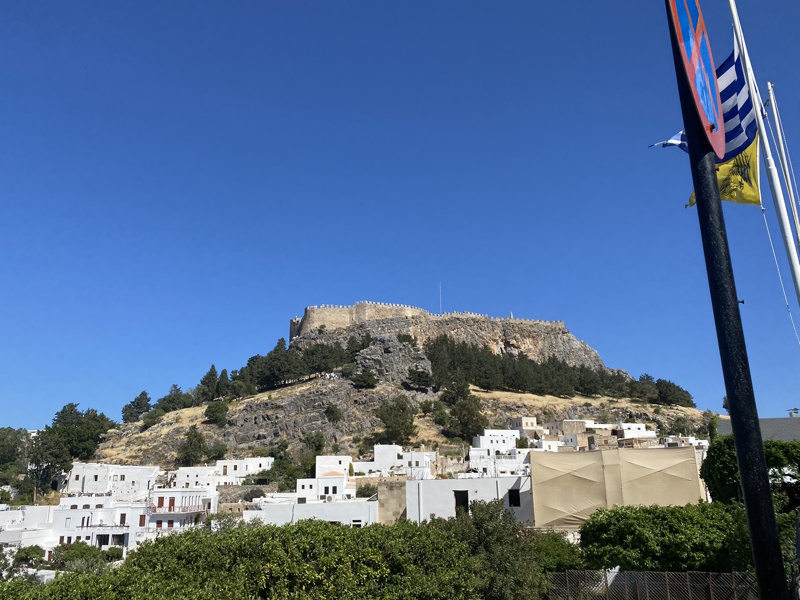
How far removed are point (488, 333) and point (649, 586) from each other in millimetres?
82704

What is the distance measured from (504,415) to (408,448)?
16.9 metres

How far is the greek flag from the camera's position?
8797mm

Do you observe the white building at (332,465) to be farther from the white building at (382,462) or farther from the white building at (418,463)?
the white building at (418,463)

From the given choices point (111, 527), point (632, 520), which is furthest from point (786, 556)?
point (111, 527)

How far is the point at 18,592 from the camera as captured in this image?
1137 centimetres

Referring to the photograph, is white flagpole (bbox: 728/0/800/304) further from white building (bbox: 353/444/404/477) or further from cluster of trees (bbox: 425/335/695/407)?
cluster of trees (bbox: 425/335/695/407)

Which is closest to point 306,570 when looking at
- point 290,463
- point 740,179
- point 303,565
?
point 303,565

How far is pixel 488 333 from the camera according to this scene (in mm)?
99938

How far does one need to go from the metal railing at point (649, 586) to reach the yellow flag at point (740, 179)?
10.8 m

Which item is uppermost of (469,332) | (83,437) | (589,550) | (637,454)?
(469,332)

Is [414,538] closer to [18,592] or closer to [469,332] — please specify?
[18,592]

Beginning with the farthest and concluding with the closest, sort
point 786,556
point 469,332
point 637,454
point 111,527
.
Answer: point 469,332 → point 111,527 → point 637,454 → point 786,556

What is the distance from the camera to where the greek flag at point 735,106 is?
8797mm

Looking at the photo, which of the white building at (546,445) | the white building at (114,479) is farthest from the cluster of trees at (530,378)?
the white building at (114,479)
